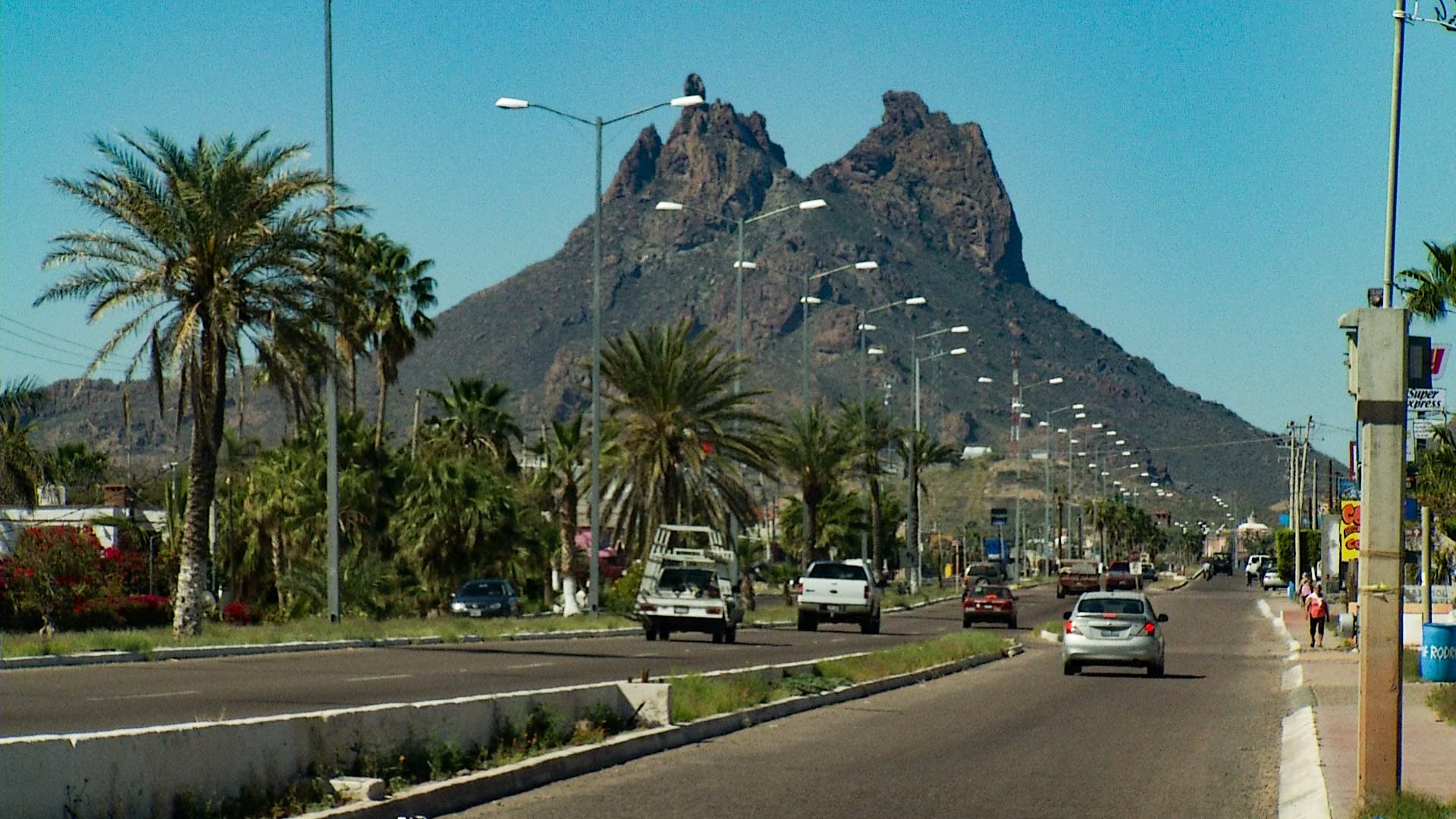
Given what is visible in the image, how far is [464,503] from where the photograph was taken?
2504 inches

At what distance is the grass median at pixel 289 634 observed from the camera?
3070cm

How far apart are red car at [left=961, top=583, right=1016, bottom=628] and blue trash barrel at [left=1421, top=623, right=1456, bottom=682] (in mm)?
30402

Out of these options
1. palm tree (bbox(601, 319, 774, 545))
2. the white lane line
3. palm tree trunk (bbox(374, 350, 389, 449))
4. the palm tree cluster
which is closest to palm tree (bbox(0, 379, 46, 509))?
the palm tree cluster

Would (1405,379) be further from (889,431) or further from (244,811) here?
(889,431)

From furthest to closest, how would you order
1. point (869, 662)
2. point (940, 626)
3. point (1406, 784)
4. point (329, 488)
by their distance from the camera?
point (940, 626)
point (329, 488)
point (869, 662)
point (1406, 784)

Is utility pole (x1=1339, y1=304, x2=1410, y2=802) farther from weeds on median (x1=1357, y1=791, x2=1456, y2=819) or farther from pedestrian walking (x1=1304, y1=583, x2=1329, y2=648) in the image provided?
pedestrian walking (x1=1304, y1=583, x2=1329, y2=648)

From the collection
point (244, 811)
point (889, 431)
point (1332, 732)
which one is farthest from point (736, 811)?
point (889, 431)

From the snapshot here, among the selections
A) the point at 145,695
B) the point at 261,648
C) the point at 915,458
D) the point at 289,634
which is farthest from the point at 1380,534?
the point at 915,458

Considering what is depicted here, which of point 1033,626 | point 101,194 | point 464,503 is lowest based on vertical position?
point 1033,626

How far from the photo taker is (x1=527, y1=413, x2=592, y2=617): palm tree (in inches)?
2472

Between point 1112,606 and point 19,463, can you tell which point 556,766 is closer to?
point 1112,606

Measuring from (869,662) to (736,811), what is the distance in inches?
680

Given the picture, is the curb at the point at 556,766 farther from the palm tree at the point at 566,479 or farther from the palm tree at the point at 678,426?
the palm tree at the point at 566,479

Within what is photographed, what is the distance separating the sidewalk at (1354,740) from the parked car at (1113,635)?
→ 2869mm
